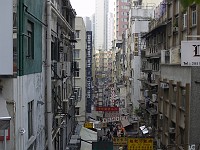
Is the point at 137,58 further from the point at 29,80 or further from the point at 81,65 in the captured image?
the point at 29,80

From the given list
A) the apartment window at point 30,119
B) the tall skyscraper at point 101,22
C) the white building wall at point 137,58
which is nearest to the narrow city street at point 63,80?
the apartment window at point 30,119

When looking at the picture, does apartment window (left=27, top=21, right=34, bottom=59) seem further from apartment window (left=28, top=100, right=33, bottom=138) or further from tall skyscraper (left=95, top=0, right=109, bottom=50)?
tall skyscraper (left=95, top=0, right=109, bottom=50)

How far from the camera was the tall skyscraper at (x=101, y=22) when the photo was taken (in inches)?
7505

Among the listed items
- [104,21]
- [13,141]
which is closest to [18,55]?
[13,141]

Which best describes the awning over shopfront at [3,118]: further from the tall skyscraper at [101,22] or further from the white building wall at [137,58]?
the tall skyscraper at [101,22]

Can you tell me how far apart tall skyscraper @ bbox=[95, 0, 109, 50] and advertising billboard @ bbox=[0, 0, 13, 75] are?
594 ft

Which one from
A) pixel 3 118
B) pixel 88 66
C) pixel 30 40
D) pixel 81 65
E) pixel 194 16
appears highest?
pixel 194 16

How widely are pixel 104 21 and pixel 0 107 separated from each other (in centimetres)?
18476

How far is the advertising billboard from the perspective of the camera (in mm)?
7910

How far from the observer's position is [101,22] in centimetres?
19062

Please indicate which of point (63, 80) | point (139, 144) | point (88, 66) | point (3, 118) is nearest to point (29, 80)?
point (3, 118)

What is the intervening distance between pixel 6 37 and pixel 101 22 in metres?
185

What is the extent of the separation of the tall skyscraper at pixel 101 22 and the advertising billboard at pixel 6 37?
18096 centimetres

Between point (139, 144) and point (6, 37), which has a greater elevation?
point (6, 37)
